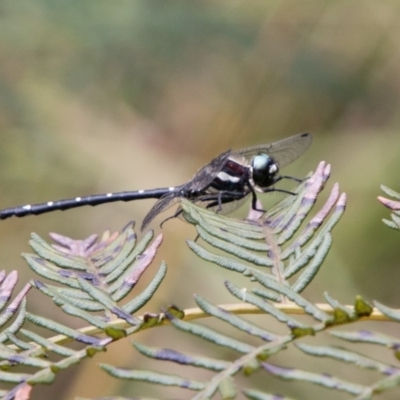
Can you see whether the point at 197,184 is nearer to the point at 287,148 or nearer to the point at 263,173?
the point at 263,173

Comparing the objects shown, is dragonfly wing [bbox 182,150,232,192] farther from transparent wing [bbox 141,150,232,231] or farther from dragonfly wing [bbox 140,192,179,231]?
dragonfly wing [bbox 140,192,179,231]

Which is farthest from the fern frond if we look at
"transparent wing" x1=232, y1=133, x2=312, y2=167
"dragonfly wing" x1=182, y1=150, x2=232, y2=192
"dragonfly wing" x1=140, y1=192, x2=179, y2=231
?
"transparent wing" x1=232, y1=133, x2=312, y2=167

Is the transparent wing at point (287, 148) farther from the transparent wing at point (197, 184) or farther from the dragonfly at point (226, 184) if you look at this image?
the transparent wing at point (197, 184)

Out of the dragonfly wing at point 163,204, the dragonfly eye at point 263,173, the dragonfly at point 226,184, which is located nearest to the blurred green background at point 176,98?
the dragonfly at point 226,184

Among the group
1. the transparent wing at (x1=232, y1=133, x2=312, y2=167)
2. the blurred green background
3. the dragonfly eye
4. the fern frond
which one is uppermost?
the blurred green background

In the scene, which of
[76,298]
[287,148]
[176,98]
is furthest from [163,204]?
[176,98]
